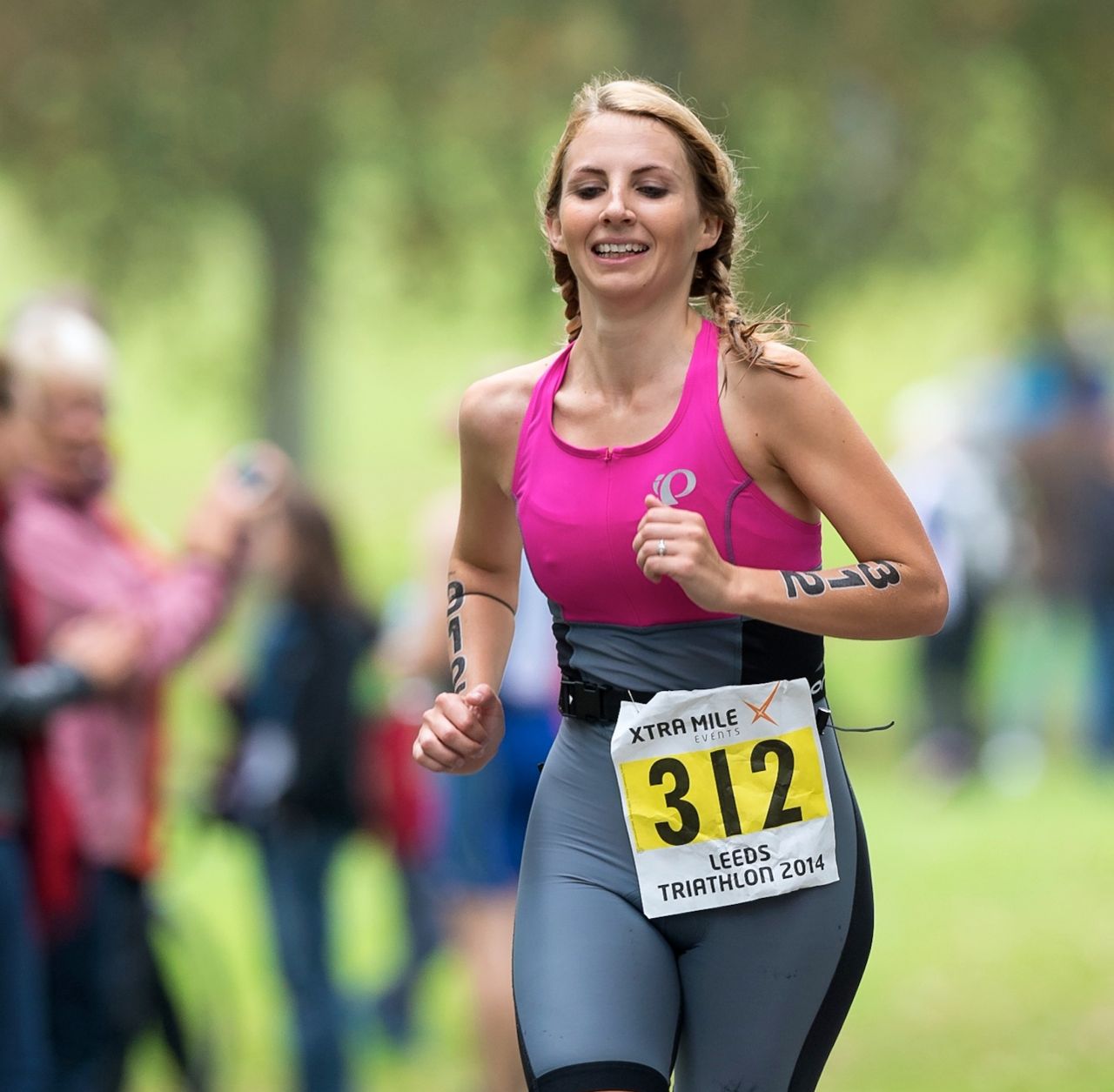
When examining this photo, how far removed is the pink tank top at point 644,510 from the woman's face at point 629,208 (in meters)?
0.16

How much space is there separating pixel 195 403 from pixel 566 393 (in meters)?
15.0

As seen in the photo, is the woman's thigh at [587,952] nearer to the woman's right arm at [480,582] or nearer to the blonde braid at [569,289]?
the woman's right arm at [480,582]

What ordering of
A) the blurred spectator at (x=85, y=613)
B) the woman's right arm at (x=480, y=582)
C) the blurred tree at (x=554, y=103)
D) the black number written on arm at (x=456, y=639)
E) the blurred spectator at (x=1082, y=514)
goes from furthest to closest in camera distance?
the blurred spectator at (x=1082, y=514) → the blurred tree at (x=554, y=103) → the blurred spectator at (x=85, y=613) → the black number written on arm at (x=456, y=639) → the woman's right arm at (x=480, y=582)

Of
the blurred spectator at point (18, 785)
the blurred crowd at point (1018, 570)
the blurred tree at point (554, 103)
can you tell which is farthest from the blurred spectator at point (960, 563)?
the blurred spectator at point (18, 785)

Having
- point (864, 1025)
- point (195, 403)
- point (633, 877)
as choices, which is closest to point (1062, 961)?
point (864, 1025)

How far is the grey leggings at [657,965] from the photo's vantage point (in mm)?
3076

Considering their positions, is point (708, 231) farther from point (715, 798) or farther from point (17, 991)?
point (17, 991)

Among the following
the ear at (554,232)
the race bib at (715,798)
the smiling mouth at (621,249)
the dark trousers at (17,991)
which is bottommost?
the dark trousers at (17,991)

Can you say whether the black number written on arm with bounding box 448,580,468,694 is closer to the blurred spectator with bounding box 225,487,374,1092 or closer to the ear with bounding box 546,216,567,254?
the ear with bounding box 546,216,567,254

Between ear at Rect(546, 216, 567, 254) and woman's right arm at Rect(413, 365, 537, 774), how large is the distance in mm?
217

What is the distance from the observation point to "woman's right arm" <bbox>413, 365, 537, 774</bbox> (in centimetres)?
324

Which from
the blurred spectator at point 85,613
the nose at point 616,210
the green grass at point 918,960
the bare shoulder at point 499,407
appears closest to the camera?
the nose at point 616,210

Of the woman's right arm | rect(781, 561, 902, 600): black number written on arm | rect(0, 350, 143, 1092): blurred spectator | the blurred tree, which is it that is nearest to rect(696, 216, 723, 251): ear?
the woman's right arm

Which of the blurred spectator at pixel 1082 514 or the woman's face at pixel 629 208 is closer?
the woman's face at pixel 629 208
